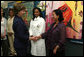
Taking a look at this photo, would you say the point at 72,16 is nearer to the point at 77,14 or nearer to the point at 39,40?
the point at 77,14

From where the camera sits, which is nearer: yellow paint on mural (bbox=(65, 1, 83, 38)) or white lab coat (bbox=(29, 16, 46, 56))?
yellow paint on mural (bbox=(65, 1, 83, 38))

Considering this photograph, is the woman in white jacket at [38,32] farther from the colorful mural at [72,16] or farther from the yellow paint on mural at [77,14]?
the yellow paint on mural at [77,14]

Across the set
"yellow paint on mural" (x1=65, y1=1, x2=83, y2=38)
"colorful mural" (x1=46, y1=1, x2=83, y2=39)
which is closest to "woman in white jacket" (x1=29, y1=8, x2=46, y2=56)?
"colorful mural" (x1=46, y1=1, x2=83, y2=39)

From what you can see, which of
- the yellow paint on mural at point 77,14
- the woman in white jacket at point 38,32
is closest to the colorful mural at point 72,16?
the yellow paint on mural at point 77,14

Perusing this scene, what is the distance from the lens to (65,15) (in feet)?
11.4

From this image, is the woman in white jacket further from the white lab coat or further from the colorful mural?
the colorful mural

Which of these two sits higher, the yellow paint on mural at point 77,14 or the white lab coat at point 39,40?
the yellow paint on mural at point 77,14

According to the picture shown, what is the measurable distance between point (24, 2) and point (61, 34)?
2.04m

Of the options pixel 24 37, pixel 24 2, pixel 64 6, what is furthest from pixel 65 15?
pixel 24 2

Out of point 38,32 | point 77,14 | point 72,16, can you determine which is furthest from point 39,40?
point 77,14

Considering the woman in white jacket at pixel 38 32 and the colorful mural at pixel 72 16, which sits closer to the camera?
the colorful mural at pixel 72 16

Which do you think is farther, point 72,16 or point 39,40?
point 39,40

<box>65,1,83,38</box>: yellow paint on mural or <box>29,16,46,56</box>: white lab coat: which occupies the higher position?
<box>65,1,83,38</box>: yellow paint on mural

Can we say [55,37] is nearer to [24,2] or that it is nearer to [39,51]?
[39,51]
